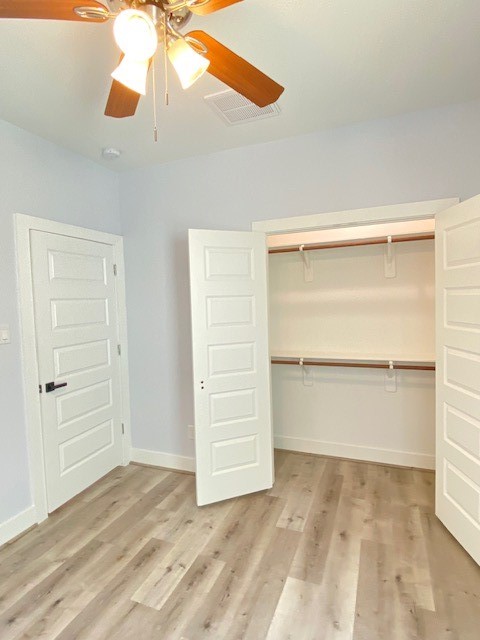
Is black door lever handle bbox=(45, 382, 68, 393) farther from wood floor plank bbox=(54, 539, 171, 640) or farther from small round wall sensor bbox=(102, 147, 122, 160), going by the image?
small round wall sensor bbox=(102, 147, 122, 160)

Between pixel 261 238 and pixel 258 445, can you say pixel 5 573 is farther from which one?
pixel 261 238

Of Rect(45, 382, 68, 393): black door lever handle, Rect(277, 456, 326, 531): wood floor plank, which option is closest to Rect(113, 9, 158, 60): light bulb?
Rect(45, 382, 68, 393): black door lever handle

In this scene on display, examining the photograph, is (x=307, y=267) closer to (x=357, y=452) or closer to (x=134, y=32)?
(x=357, y=452)

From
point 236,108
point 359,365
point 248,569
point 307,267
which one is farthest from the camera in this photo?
point 307,267

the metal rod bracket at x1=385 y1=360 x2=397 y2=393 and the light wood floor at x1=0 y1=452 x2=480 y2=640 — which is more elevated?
the metal rod bracket at x1=385 y1=360 x2=397 y2=393

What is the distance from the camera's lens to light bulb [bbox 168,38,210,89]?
1.22m

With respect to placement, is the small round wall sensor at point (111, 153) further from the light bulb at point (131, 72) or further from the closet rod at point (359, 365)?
the closet rod at point (359, 365)

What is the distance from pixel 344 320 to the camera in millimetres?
3383

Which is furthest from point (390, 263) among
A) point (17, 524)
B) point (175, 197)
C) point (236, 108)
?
point (17, 524)

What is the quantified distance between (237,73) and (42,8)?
65 centimetres

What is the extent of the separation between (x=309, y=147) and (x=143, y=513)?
300 cm

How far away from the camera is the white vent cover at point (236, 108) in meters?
2.06

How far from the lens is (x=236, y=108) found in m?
2.20

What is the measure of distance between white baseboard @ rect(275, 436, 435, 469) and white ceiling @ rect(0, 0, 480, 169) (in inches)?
107
